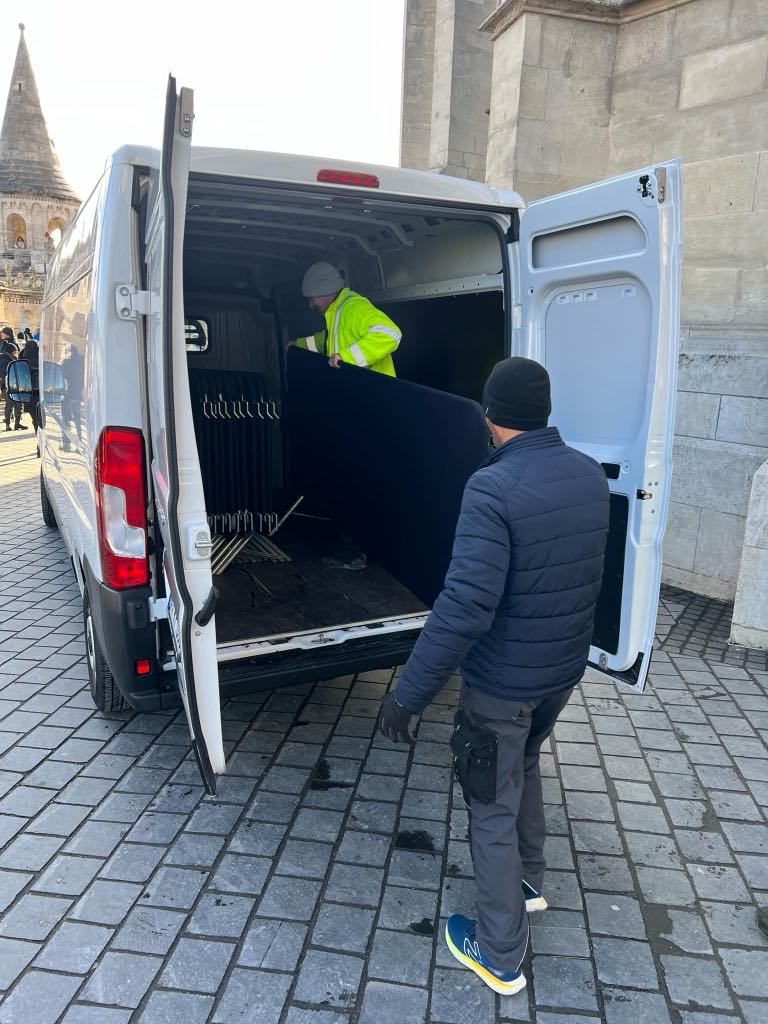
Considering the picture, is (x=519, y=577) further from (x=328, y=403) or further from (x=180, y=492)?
(x=328, y=403)

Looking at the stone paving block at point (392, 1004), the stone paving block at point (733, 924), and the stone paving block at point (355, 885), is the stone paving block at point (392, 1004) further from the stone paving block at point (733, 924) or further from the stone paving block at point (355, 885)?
the stone paving block at point (733, 924)

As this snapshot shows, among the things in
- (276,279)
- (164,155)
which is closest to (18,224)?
(276,279)

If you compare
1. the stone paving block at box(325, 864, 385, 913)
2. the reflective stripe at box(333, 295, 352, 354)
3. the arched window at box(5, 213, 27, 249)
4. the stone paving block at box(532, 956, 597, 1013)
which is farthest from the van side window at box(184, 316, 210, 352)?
the arched window at box(5, 213, 27, 249)

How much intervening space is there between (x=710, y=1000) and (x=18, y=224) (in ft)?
208

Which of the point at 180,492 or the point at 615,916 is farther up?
the point at 180,492

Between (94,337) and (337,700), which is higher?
(94,337)

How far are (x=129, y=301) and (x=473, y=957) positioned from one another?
2.60 m

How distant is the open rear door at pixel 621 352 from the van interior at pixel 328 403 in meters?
0.43

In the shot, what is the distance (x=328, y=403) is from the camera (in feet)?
17.7

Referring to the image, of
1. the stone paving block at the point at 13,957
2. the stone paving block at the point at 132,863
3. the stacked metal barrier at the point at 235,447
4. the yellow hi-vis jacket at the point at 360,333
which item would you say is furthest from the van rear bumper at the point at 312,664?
the stacked metal barrier at the point at 235,447

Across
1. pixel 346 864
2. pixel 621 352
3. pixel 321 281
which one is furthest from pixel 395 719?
pixel 321 281

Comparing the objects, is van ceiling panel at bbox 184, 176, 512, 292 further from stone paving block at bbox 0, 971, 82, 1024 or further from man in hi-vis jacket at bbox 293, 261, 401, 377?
stone paving block at bbox 0, 971, 82, 1024

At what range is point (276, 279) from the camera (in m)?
6.12

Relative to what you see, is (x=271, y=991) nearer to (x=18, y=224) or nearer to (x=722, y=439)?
(x=722, y=439)
